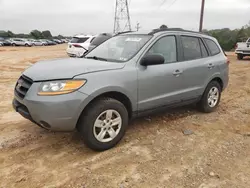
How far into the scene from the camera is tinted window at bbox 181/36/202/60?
479 cm

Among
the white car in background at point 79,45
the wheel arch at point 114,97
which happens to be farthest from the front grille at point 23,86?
the white car in background at point 79,45

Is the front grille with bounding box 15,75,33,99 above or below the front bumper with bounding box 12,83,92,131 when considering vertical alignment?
above

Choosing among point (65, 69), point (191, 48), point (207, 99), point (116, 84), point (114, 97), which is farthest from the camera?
point (207, 99)

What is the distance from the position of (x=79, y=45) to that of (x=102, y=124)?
462 inches

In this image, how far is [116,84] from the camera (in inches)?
144

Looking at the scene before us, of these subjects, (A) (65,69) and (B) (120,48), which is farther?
(B) (120,48)

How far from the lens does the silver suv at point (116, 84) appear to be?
3.32 m

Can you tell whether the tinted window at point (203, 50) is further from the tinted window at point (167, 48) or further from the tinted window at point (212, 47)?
the tinted window at point (167, 48)

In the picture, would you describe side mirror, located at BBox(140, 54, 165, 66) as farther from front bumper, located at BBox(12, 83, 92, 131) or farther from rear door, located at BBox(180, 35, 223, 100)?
front bumper, located at BBox(12, 83, 92, 131)

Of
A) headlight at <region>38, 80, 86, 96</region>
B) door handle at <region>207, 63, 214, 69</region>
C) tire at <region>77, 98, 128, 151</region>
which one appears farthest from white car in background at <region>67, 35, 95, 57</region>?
headlight at <region>38, 80, 86, 96</region>

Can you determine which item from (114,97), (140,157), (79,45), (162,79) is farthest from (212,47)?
(79,45)

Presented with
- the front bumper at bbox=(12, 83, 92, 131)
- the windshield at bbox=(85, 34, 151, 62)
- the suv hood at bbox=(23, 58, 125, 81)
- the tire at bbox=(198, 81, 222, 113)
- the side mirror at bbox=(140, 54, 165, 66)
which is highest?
the windshield at bbox=(85, 34, 151, 62)

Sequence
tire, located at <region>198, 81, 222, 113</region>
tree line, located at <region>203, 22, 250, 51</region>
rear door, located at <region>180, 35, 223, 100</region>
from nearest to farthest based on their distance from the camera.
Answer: rear door, located at <region>180, 35, 223, 100</region> < tire, located at <region>198, 81, 222, 113</region> < tree line, located at <region>203, 22, 250, 51</region>

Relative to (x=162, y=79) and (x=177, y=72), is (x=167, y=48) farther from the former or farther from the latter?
(x=162, y=79)
